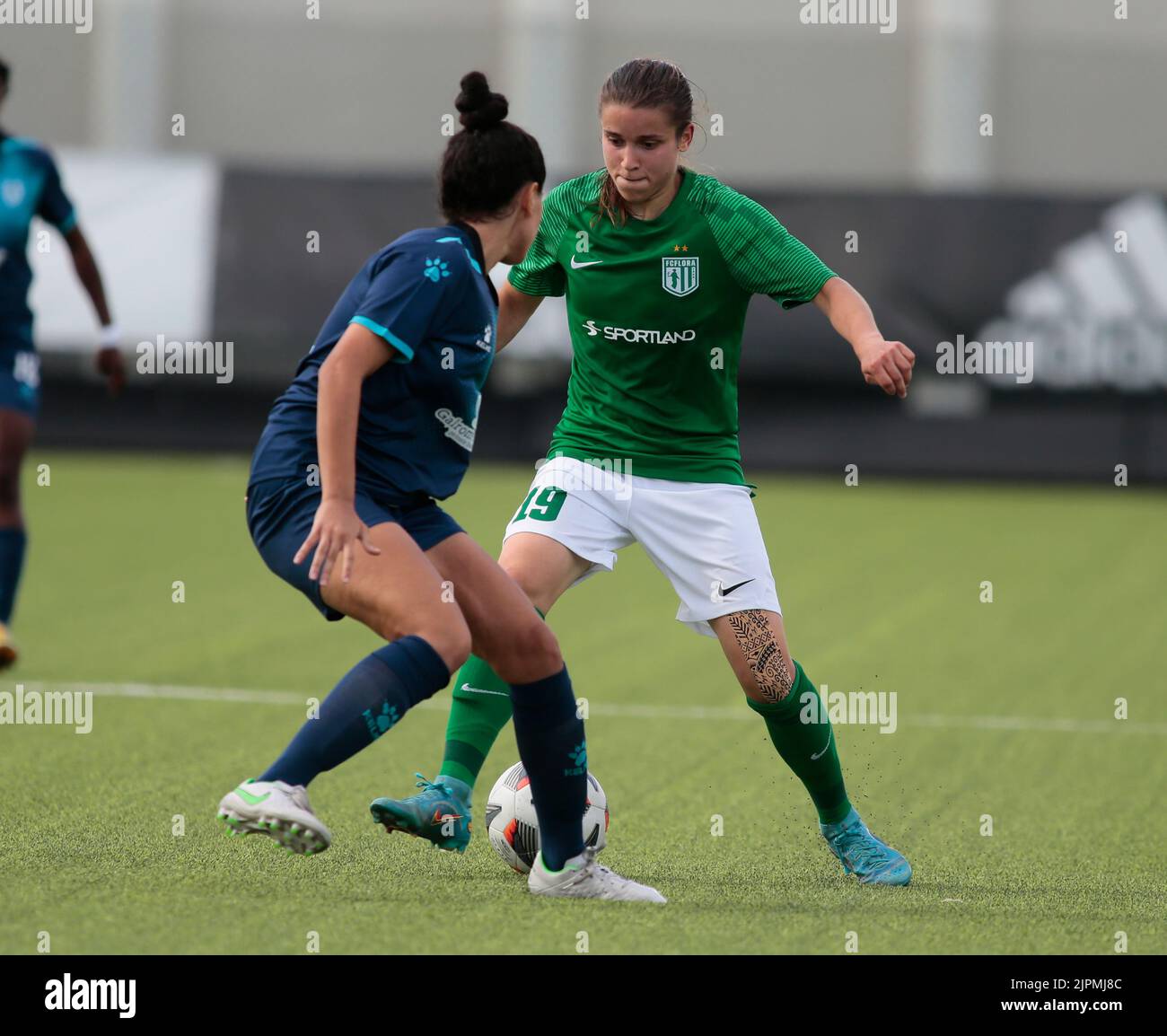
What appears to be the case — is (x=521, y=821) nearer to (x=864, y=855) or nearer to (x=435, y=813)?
(x=435, y=813)

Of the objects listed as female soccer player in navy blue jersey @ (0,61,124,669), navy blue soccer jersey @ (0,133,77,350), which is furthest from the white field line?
navy blue soccer jersey @ (0,133,77,350)

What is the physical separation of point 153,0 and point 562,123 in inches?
186

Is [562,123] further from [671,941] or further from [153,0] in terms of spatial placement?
[671,941]

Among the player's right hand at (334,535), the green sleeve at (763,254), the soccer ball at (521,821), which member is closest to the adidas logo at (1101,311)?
the green sleeve at (763,254)

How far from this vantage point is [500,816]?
4.31 meters

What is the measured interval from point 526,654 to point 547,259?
121cm

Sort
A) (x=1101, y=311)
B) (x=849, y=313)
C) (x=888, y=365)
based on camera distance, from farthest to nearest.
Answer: (x=1101, y=311) < (x=849, y=313) < (x=888, y=365)

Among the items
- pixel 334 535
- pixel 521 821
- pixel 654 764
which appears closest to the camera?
pixel 334 535

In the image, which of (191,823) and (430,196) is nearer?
(191,823)

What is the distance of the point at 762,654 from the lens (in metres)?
4.28

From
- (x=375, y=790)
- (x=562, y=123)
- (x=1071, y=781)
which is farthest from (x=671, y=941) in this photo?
(x=562, y=123)

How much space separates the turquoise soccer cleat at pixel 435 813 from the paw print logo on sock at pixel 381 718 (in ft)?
0.70

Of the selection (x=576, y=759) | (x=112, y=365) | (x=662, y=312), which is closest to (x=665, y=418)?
(x=662, y=312)

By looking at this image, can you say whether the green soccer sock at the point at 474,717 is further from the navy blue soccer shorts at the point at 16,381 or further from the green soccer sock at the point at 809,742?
the navy blue soccer shorts at the point at 16,381
